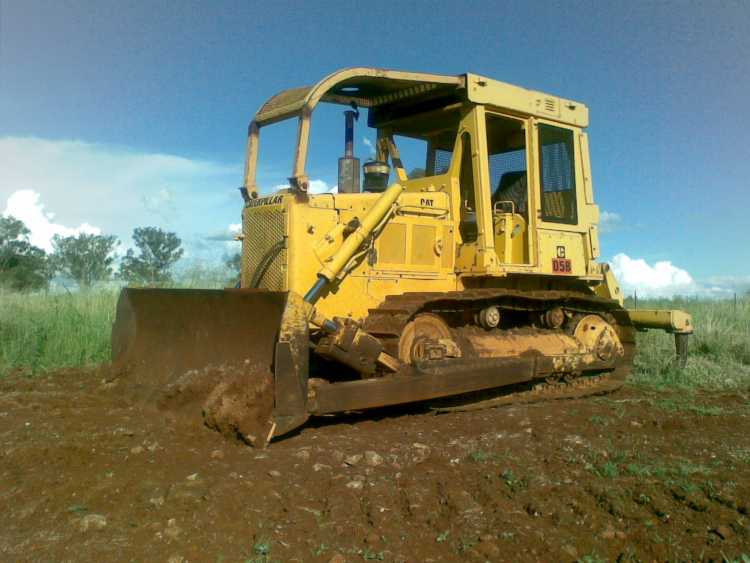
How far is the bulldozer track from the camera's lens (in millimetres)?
6352

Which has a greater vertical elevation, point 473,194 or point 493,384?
point 473,194

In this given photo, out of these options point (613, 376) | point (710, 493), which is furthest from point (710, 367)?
point (710, 493)

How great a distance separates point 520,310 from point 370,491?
4155 mm

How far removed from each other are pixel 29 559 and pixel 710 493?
3610 millimetres

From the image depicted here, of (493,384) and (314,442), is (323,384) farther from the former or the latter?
(493,384)

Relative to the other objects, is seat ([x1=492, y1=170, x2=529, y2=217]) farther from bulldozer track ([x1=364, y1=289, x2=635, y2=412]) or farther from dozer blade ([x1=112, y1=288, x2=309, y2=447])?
dozer blade ([x1=112, y1=288, x2=309, y2=447])

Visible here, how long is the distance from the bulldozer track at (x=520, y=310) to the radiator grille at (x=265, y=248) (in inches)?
37.2

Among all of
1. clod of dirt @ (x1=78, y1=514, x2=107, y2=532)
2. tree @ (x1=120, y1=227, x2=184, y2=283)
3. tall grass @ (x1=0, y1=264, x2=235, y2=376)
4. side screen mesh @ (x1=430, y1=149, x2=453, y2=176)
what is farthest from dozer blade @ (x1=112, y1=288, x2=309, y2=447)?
tree @ (x1=120, y1=227, x2=184, y2=283)

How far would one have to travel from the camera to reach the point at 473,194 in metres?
7.78

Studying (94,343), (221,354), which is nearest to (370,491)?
(221,354)

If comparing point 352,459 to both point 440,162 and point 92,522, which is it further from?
point 440,162

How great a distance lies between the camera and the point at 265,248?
21.5ft

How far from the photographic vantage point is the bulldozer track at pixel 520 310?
6352 millimetres

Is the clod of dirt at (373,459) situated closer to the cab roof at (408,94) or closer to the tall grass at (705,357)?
the cab roof at (408,94)
